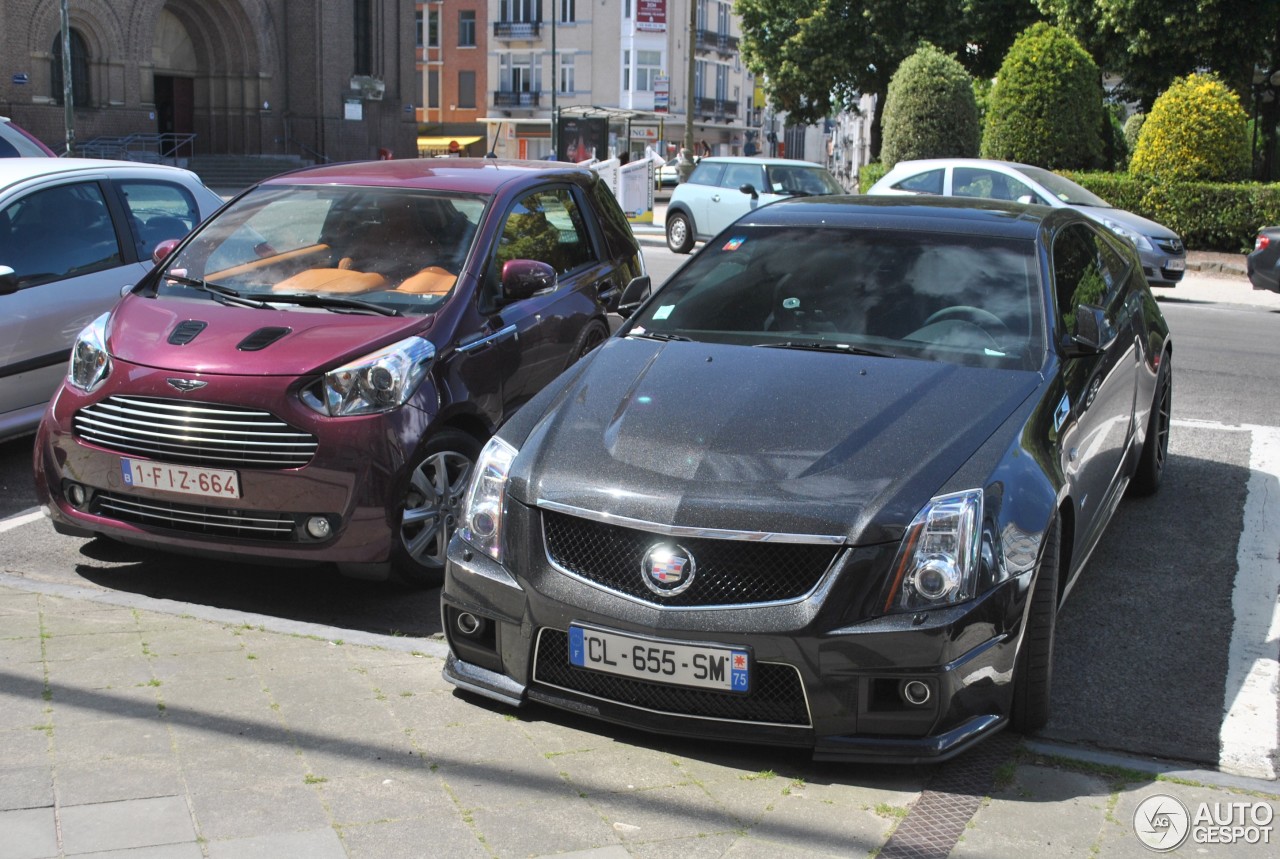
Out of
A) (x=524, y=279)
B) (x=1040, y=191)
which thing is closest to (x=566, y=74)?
(x=1040, y=191)

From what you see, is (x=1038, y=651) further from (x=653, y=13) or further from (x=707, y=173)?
(x=653, y=13)

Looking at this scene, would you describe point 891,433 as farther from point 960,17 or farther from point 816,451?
point 960,17

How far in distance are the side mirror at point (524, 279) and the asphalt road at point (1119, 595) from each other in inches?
58.0

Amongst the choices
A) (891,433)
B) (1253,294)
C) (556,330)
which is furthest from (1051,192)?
(891,433)

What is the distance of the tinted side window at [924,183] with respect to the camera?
62.2ft

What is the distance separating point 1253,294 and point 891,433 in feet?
56.5

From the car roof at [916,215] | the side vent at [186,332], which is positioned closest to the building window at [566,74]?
the car roof at [916,215]

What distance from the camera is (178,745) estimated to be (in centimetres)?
404

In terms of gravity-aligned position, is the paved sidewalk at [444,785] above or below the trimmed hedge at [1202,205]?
below

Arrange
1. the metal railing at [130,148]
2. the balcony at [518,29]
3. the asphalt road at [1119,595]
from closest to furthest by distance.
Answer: the asphalt road at [1119,595] < the metal railing at [130,148] < the balcony at [518,29]

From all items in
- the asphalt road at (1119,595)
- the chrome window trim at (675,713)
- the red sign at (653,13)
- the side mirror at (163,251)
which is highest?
the red sign at (653,13)

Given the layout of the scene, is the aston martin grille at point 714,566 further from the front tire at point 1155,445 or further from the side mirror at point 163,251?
the front tire at point 1155,445

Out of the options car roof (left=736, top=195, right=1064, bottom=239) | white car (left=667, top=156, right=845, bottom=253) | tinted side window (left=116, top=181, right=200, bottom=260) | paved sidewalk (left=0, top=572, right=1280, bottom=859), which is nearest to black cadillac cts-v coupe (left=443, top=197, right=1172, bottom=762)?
paved sidewalk (left=0, top=572, right=1280, bottom=859)

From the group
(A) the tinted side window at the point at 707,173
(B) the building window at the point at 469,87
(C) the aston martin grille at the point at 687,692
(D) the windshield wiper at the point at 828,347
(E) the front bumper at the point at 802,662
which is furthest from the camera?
(B) the building window at the point at 469,87
